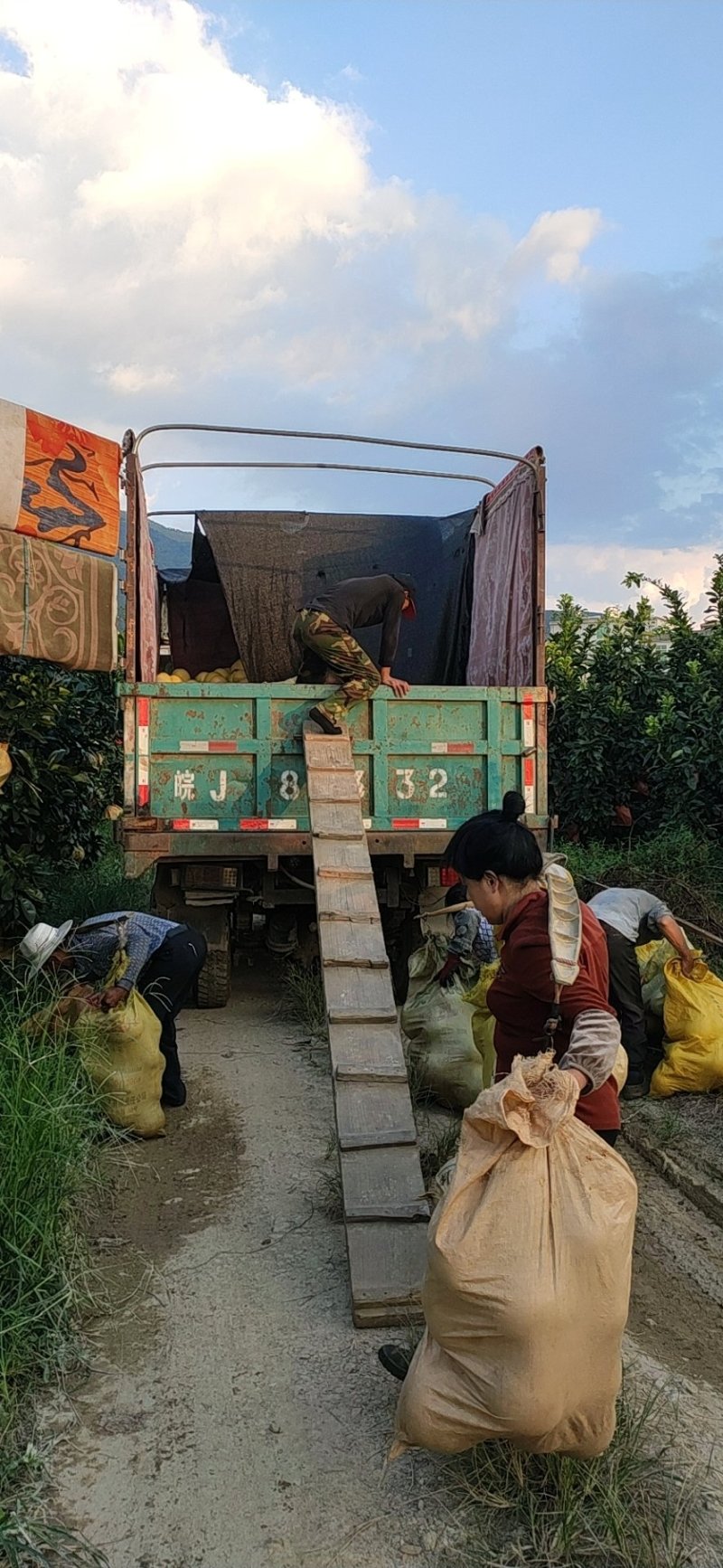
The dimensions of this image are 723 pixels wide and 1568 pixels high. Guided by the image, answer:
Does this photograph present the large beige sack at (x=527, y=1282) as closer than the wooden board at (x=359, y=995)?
Yes

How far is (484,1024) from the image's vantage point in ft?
14.2

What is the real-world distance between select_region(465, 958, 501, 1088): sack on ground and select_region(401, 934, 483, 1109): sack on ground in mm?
33

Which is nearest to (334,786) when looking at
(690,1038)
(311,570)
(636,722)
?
(690,1038)

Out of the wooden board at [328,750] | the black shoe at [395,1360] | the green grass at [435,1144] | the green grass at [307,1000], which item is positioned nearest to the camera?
the black shoe at [395,1360]

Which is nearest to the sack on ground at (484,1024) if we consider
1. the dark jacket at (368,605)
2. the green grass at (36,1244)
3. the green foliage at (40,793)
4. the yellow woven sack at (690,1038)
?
the yellow woven sack at (690,1038)

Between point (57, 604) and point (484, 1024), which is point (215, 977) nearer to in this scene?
point (484, 1024)

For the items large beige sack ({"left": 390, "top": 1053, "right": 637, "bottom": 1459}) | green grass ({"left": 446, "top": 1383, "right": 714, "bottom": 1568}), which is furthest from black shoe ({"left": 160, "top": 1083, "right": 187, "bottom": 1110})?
large beige sack ({"left": 390, "top": 1053, "right": 637, "bottom": 1459})

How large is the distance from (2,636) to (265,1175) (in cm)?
221

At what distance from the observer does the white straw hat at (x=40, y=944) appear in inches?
161

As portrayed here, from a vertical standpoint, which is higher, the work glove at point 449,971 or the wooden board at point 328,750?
the wooden board at point 328,750

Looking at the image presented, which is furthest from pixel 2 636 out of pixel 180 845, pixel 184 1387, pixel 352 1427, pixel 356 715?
pixel 352 1427

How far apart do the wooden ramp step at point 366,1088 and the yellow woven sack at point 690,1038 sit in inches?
52.7

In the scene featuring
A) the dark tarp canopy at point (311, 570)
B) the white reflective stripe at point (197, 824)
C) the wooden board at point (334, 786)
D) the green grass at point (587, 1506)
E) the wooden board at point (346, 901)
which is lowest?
the green grass at point (587, 1506)

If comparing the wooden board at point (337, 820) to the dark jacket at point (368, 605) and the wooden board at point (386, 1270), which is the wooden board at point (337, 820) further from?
the wooden board at point (386, 1270)
